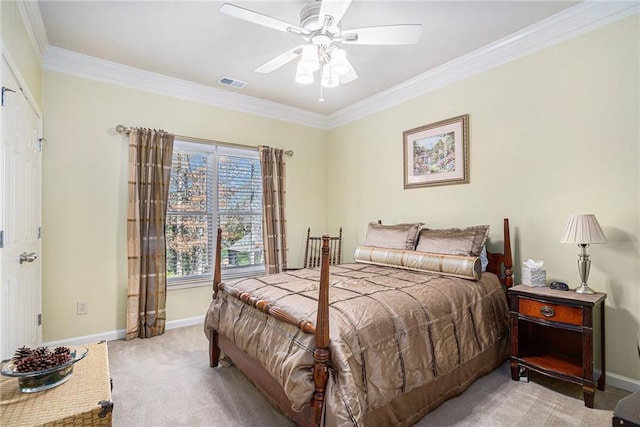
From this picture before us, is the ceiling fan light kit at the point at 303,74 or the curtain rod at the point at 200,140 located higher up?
the ceiling fan light kit at the point at 303,74

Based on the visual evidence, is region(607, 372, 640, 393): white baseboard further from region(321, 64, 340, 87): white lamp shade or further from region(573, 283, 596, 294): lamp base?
region(321, 64, 340, 87): white lamp shade

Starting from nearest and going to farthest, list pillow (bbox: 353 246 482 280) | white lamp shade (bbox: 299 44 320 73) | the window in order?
white lamp shade (bbox: 299 44 320 73), pillow (bbox: 353 246 482 280), the window

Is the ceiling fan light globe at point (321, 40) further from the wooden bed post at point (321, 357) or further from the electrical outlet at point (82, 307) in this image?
the electrical outlet at point (82, 307)

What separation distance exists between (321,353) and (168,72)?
129 inches

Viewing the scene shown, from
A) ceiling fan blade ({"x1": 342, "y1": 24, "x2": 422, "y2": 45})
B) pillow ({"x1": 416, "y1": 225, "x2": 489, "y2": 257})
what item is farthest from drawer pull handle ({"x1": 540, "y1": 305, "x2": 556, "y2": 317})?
ceiling fan blade ({"x1": 342, "y1": 24, "x2": 422, "y2": 45})

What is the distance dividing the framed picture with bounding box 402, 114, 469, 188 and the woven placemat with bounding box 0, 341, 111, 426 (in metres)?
3.17

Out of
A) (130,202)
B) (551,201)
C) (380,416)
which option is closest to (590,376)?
(551,201)

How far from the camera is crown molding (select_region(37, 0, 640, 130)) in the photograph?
2414mm

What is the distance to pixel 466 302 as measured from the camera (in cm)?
230

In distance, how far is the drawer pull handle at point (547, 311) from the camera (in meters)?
2.23

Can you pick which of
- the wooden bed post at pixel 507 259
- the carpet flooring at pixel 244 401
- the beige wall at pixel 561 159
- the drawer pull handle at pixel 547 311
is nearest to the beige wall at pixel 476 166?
the beige wall at pixel 561 159

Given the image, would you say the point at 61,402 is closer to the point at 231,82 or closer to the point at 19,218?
the point at 19,218

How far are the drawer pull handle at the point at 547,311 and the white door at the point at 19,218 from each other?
3.32 meters

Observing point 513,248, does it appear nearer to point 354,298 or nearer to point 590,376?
point 590,376
